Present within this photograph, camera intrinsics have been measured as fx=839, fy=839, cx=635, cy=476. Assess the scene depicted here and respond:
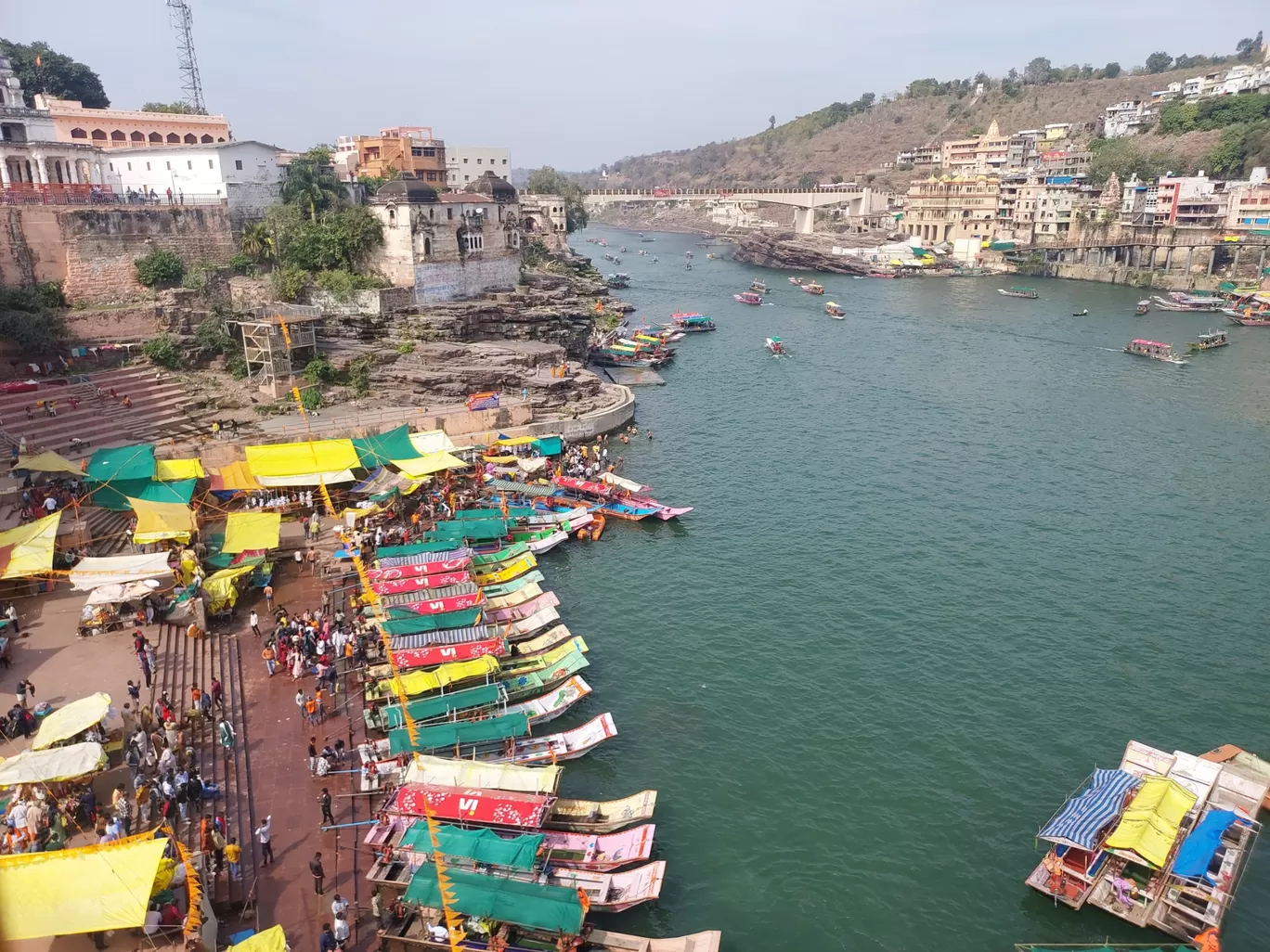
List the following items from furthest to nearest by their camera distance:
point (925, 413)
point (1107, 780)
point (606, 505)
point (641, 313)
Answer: point (641, 313) < point (925, 413) < point (606, 505) < point (1107, 780)

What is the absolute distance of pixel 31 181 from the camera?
47.0 metres

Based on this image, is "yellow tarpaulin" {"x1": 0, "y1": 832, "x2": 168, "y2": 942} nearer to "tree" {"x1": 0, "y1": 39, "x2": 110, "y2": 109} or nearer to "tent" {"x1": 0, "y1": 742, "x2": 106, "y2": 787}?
"tent" {"x1": 0, "y1": 742, "x2": 106, "y2": 787}

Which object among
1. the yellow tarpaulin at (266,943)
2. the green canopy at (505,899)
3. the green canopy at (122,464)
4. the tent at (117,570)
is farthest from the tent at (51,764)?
the green canopy at (122,464)

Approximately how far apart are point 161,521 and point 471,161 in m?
85.5

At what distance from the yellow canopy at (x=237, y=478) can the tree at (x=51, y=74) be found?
50064mm

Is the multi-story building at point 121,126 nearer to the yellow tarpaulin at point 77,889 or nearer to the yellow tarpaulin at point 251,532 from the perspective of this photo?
the yellow tarpaulin at point 251,532

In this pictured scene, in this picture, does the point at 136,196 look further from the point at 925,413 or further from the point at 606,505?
the point at 925,413

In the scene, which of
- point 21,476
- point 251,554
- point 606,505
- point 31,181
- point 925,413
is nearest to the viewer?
point 251,554

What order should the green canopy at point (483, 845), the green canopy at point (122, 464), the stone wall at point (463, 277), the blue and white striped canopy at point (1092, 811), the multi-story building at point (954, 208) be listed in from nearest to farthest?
the green canopy at point (483, 845) → the blue and white striped canopy at point (1092, 811) → the green canopy at point (122, 464) → the stone wall at point (463, 277) → the multi-story building at point (954, 208)

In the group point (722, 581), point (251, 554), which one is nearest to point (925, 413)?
point (722, 581)

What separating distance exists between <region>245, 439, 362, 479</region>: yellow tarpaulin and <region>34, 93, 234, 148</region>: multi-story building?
32.4 metres

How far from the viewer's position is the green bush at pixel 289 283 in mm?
47312

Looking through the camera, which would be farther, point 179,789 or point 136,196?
point 136,196

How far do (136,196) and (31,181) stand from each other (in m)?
5.65
